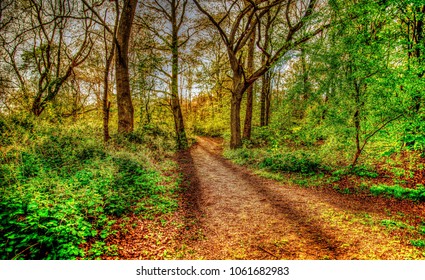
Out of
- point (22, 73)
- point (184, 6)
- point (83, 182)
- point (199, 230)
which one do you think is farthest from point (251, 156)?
point (22, 73)

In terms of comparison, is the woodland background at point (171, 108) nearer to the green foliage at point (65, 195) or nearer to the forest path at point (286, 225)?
the green foliage at point (65, 195)

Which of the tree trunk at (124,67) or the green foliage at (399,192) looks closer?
the green foliage at (399,192)

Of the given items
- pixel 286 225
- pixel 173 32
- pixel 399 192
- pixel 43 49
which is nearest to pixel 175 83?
pixel 173 32

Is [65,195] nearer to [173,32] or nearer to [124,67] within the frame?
[124,67]

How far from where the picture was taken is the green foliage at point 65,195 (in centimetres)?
244

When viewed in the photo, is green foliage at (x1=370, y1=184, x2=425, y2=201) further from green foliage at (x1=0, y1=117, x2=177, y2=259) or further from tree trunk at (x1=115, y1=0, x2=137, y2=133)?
tree trunk at (x1=115, y1=0, x2=137, y2=133)

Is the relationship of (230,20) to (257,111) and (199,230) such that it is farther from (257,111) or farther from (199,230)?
(199,230)

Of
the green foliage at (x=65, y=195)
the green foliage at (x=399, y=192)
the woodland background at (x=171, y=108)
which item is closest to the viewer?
the green foliage at (x=65, y=195)

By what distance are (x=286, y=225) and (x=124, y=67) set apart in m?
9.54

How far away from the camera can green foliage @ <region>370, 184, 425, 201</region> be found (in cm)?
476

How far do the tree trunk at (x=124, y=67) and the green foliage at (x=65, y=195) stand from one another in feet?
7.12

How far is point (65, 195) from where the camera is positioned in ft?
12.0

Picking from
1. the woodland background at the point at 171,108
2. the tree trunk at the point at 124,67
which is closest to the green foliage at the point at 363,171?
the woodland background at the point at 171,108

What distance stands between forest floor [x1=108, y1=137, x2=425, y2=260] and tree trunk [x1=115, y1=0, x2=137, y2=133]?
6110mm
